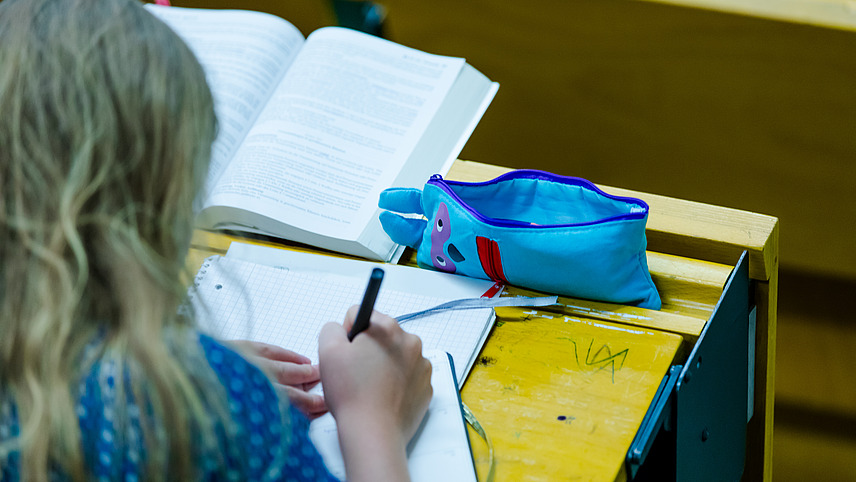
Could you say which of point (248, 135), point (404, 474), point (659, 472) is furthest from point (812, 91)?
point (404, 474)

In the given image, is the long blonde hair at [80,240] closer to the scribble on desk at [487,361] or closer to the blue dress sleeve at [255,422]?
the blue dress sleeve at [255,422]

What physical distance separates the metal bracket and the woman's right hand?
0.17 m

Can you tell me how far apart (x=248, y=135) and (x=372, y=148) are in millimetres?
142

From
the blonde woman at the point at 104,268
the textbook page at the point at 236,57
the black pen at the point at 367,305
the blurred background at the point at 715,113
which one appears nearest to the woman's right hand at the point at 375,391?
the black pen at the point at 367,305

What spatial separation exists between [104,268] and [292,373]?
245 millimetres

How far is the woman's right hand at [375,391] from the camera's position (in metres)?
0.61

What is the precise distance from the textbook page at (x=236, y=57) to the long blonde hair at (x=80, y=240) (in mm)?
431

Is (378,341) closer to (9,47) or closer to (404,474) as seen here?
(404,474)

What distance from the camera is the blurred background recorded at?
1239mm

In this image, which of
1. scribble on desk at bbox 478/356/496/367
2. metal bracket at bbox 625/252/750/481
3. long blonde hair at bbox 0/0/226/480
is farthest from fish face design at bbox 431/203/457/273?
long blonde hair at bbox 0/0/226/480

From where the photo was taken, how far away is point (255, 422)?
0.50m

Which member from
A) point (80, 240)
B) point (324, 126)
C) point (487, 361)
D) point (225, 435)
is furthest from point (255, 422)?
point (324, 126)

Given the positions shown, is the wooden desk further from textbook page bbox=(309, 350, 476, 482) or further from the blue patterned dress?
the blue patterned dress

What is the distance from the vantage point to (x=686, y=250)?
843 millimetres
